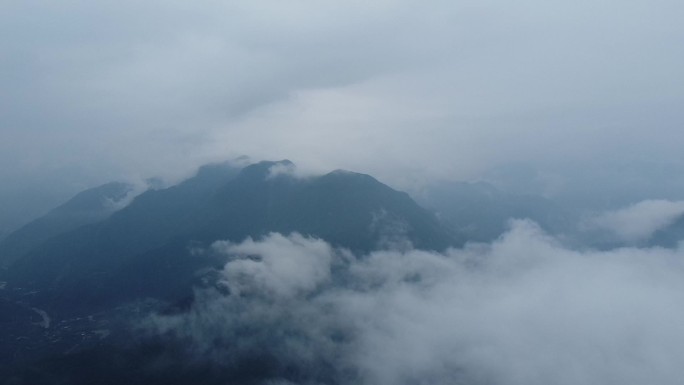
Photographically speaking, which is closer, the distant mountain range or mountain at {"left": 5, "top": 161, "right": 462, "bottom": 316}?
the distant mountain range

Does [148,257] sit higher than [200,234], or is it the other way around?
[200,234]

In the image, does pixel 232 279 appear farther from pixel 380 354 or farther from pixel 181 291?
pixel 380 354

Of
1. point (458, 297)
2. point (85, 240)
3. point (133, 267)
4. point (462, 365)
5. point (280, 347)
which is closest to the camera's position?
point (462, 365)

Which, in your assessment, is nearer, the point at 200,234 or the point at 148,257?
the point at 148,257

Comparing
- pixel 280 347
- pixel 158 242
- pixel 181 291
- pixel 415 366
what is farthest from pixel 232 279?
pixel 415 366

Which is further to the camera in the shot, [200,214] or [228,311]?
[200,214]

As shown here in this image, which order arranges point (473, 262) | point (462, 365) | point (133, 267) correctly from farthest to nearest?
point (473, 262)
point (133, 267)
point (462, 365)

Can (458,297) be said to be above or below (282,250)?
below

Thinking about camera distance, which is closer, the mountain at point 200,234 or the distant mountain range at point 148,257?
the distant mountain range at point 148,257
